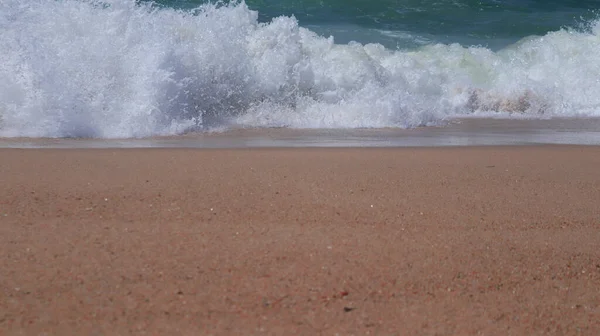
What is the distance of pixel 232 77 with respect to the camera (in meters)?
8.74

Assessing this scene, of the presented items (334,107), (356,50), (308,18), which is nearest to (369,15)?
(308,18)

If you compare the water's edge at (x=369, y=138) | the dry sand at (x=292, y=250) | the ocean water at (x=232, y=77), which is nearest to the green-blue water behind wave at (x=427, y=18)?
the ocean water at (x=232, y=77)

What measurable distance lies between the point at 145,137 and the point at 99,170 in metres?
2.61

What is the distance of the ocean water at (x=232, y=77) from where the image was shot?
7363 mm

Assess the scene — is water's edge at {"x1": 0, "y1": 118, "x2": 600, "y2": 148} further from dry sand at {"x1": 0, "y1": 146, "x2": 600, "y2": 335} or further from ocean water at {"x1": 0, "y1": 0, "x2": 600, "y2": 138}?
dry sand at {"x1": 0, "y1": 146, "x2": 600, "y2": 335}

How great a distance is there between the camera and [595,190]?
4434 millimetres

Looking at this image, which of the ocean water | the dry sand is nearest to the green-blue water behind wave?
the ocean water

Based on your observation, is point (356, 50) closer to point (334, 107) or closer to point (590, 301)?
point (334, 107)

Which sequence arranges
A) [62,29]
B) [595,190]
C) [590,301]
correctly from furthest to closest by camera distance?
[62,29] < [595,190] < [590,301]

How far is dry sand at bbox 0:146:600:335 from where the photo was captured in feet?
7.75

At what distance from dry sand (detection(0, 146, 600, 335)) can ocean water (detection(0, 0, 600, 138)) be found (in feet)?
8.88

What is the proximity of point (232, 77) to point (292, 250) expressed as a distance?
601 centimetres

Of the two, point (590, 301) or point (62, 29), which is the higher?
point (62, 29)

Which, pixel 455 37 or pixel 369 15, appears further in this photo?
pixel 369 15
